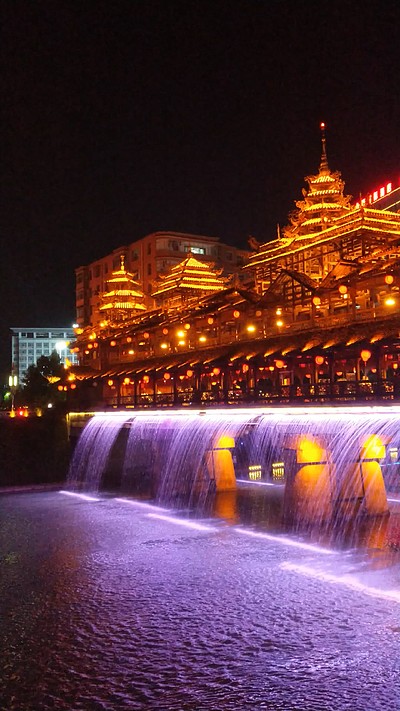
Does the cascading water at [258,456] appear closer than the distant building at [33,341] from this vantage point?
Yes

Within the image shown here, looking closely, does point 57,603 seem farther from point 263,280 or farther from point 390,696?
point 263,280

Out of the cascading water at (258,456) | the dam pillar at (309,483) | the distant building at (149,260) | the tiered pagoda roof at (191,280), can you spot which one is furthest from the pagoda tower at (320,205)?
the distant building at (149,260)

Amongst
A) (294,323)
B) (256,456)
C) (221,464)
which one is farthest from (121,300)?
(294,323)

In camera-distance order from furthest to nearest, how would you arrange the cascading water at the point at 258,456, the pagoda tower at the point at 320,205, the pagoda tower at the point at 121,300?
1. the pagoda tower at the point at 121,300
2. the pagoda tower at the point at 320,205
3. the cascading water at the point at 258,456

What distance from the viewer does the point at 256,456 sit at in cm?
4456

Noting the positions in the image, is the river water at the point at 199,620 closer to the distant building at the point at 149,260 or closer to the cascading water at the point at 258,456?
the cascading water at the point at 258,456

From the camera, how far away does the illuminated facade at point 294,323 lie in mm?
26062

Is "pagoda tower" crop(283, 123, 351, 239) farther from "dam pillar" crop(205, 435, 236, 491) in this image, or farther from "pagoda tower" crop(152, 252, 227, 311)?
"dam pillar" crop(205, 435, 236, 491)

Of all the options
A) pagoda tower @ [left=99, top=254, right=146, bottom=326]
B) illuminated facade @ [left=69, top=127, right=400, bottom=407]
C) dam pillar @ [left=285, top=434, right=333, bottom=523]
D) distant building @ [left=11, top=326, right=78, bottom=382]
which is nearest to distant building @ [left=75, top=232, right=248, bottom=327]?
pagoda tower @ [left=99, top=254, right=146, bottom=326]

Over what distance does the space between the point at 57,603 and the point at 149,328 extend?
29127 millimetres

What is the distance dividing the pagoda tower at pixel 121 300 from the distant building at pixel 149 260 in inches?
273

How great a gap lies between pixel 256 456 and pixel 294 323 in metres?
15.0

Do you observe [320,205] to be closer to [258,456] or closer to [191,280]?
[191,280]

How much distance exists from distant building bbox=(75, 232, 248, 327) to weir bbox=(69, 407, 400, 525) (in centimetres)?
2814
